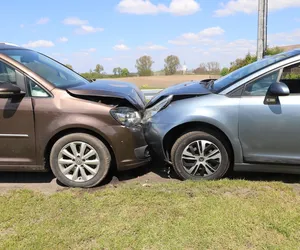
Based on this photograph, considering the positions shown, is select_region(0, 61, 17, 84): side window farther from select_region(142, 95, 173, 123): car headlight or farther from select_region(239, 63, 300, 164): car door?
select_region(239, 63, 300, 164): car door

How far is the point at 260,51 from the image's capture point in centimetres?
1080

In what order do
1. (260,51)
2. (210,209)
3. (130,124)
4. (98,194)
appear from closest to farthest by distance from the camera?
(210,209), (98,194), (130,124), (260,51)

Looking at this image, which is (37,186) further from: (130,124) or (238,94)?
(238,94)

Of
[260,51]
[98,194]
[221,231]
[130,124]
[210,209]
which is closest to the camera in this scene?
[221,231]

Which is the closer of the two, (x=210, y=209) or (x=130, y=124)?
(x=210, y=209)

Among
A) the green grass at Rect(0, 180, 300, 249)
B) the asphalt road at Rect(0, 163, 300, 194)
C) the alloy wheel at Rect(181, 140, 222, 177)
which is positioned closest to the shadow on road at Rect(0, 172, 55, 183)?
the asphalt road at Rect(0, 163, 300, 194)

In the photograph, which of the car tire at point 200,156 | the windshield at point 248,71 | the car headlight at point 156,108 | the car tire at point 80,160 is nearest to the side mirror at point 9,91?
the car tire at point 80,160

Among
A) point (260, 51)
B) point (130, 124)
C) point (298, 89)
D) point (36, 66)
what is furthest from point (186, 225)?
point (260, 51)

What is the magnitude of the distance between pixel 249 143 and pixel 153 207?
1409mm

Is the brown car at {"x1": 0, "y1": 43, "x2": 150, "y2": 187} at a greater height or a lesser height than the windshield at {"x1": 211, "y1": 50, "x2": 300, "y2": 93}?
lesser

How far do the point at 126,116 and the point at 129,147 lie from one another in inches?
15.6

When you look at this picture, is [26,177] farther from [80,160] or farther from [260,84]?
[260,84]

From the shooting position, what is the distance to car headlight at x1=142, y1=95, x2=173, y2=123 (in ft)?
14.0

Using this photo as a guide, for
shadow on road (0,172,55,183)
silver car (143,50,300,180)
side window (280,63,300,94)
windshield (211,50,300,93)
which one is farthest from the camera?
shadow on road (0,172,55,183)
